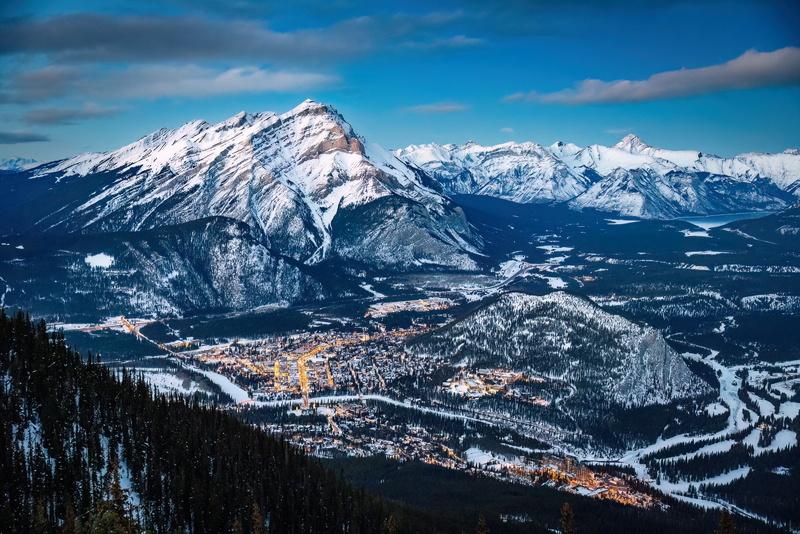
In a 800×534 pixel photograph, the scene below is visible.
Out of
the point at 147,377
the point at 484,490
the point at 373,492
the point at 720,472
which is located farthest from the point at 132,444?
the point at 720,472

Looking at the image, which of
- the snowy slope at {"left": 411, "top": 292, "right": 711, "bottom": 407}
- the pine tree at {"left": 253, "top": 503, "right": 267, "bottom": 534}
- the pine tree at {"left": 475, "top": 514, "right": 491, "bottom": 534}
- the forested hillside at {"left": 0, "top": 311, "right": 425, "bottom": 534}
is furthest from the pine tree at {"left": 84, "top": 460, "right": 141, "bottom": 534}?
the snowy slope at {"left": 411, "top": 292, "right": 711, "bottom": 407}

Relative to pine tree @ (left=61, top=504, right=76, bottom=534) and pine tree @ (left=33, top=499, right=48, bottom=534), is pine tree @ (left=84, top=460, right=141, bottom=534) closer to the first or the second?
pine tree @ (left=61, top=504, right=76, bottom=534)

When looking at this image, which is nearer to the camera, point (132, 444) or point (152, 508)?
point (152, 508)

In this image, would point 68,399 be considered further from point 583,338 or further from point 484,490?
point 583,338

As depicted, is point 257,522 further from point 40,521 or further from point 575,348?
point 575,348

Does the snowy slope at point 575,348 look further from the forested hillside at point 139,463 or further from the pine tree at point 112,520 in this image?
the pine tree at point 112,520

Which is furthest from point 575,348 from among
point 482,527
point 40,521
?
point 40,521

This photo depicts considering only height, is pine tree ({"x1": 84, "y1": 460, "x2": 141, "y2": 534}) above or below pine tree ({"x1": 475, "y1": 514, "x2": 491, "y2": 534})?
above

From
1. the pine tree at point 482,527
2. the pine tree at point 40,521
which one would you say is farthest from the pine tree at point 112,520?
the pine tree at point 482,527

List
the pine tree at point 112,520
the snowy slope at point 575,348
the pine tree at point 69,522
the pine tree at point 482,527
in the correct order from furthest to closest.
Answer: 1. the snowy slope at point 575,348
2. the pine tree at point 482,527
3. the pine tree at point 69,522
4. the pine tree at point 112,520
